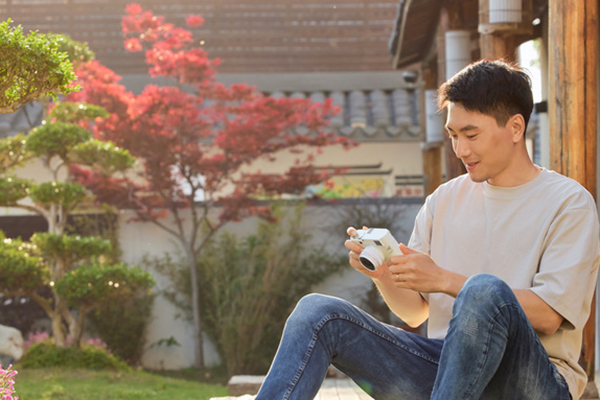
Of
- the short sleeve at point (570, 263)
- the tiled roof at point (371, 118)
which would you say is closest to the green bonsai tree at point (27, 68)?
the short sleeve at point (570, 263)

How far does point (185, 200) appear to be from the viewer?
7.04m

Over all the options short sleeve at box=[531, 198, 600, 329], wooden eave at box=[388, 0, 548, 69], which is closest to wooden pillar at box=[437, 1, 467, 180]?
wooden eave at box=[388, 0, 548, 69]

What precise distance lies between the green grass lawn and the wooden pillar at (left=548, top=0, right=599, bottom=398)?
306 centimetres

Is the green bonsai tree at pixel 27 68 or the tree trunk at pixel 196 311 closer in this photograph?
the green bonsai tree at pixel 27 68

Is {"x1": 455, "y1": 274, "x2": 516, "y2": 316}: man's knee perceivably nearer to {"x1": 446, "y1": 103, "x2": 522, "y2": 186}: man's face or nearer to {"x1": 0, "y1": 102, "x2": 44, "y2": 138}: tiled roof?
{"x1": 446, "y1": 103, "x2": 522, "y2": 186}: man's face

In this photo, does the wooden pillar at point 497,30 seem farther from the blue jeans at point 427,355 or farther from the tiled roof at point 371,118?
the tiled roof at point 371,118

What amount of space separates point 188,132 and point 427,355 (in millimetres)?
5100

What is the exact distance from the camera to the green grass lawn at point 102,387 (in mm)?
4938

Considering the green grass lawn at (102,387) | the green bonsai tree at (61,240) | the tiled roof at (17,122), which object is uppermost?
the tiled roof at (17,122)

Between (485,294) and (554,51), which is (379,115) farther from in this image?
(485,294)

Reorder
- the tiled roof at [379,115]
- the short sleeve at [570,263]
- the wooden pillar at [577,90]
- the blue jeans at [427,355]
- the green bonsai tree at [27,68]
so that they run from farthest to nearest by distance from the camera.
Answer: the tiled roof at [379,115] < the wooden pillar at [577,90] < the green bonsai tree at [27,68] < the short sleeve at [570,263] < the blue jeans at [427,355]

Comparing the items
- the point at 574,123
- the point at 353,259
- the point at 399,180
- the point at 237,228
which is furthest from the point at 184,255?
the point at 353,259

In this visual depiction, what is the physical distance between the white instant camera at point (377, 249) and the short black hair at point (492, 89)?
14.5 inches

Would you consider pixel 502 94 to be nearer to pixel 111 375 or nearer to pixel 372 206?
pixel 111 375
